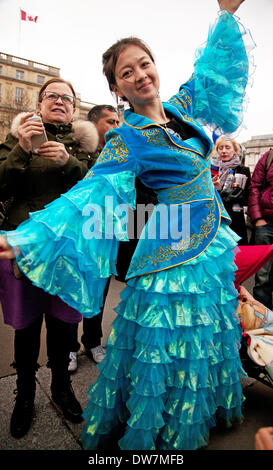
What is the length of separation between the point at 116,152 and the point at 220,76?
769 mm

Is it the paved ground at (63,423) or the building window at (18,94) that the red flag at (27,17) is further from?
the paved ground at (63,423)

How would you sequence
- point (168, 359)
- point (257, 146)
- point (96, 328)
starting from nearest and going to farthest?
point (168, 359), point (96, 328), point (257, 146)

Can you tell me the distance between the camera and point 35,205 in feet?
4.84

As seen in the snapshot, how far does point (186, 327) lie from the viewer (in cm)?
121

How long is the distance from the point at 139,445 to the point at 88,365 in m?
0.99

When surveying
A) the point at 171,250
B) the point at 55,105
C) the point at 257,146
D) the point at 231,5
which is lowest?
the point at 171,250

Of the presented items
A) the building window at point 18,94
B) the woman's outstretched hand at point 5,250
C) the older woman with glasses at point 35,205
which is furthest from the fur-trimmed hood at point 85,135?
the building window at point 18,94

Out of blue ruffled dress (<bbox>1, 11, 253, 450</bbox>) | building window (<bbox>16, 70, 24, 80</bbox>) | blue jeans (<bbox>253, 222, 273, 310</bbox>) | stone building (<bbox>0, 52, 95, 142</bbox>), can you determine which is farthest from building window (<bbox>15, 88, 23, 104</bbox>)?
blue ruffled dress (<bbox>1, 11, 253, 450</bbox>)

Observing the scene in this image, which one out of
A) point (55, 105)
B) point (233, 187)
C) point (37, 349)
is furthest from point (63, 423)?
point (233, 187)

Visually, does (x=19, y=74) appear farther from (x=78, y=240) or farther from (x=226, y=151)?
(x=78, y=240)

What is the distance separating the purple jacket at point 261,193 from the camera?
3.04 m

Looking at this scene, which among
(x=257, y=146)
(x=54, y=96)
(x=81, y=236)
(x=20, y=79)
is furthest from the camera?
(x=20, y=79)

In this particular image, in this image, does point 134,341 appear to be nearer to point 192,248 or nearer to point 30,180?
point 192,248

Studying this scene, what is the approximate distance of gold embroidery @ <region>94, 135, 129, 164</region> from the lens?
1227 millimetres
